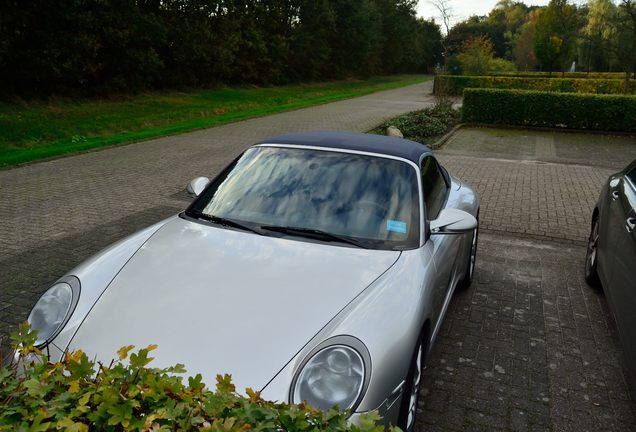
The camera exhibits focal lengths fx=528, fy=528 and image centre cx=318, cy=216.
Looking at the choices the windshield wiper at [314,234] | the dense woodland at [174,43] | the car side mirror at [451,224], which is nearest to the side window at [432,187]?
the car side mirror at [451,224]

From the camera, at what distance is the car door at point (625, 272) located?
3566mm

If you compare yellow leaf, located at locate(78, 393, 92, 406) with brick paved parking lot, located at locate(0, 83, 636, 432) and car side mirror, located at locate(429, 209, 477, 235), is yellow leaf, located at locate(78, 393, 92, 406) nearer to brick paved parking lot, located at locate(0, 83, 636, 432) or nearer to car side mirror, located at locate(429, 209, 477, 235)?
brick paved parking lot, located at locate(0, 83, 636, 432)

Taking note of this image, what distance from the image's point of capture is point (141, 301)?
2.91 m

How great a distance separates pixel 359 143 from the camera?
4246mm

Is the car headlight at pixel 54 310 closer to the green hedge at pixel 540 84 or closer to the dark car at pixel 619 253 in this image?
the dark car at pixel 619 253

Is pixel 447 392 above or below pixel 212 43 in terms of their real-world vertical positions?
below

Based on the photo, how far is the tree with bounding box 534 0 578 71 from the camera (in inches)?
2034

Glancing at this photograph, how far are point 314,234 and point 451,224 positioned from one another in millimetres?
1033

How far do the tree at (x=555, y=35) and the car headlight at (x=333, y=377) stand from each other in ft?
186

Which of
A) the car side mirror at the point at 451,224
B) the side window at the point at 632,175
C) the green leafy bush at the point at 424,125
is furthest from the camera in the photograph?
the green leafy bush at the point at 424,125

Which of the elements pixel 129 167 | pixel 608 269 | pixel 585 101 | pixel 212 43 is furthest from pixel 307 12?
pixel 608 269

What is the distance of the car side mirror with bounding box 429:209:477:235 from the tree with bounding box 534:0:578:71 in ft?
180

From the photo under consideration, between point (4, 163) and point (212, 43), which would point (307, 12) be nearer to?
point (212, 43)

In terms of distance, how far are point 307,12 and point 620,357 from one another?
47322 millimetres
